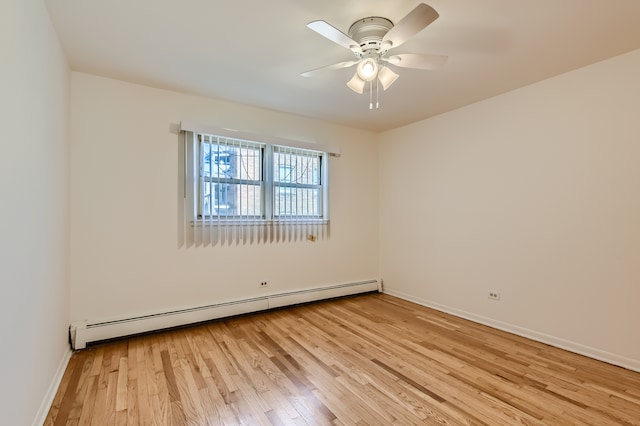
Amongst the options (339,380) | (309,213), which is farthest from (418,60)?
(309,213)

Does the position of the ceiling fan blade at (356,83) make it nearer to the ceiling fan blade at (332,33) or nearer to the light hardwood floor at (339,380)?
the ceiling fan blade at (332,33)

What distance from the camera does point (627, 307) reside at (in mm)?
2389

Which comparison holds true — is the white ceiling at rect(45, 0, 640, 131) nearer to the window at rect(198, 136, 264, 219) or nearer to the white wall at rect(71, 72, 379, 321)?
the white wall at rect(71, 72, 379, 321)

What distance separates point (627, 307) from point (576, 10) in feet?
7.29

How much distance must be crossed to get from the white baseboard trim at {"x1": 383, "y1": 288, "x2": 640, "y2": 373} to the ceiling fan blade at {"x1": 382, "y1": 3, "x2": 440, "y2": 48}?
114 inches

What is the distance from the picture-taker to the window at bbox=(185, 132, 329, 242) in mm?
3268

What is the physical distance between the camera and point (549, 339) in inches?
110

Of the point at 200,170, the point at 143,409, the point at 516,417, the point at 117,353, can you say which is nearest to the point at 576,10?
the point at 516,417

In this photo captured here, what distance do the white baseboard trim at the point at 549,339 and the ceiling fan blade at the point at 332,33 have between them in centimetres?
301

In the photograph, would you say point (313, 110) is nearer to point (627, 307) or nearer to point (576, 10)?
point (576, 10)

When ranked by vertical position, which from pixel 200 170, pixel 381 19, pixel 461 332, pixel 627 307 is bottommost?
pixel 461 332

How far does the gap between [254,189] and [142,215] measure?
1.20m

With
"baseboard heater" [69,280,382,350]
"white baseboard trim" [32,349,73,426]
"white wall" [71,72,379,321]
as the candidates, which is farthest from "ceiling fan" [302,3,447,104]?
"white baseboard trim" [32,349,73,426]

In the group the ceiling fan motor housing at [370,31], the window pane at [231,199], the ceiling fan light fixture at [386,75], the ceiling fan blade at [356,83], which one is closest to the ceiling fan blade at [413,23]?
the ceiling fan motor housing at [370,31]
